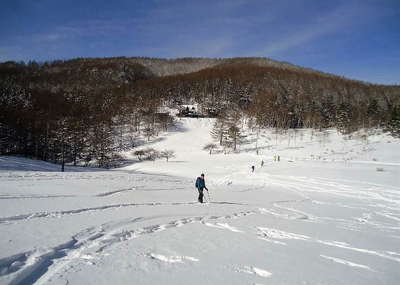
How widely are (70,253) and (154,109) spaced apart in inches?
4107

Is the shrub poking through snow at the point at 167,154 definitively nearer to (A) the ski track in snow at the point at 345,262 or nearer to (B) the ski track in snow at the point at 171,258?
(A) the ski track in snow at the point at 345,262

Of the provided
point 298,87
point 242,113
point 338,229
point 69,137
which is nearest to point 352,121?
point 242,113

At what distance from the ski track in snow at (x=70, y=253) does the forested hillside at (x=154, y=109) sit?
125 feet

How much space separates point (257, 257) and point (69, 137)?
51877mm

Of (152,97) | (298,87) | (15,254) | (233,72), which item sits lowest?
(15,254)

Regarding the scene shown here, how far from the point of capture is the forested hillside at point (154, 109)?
61.7m

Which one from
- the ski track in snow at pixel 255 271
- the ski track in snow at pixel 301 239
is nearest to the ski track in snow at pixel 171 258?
the ski track in snow at pixel 255 271

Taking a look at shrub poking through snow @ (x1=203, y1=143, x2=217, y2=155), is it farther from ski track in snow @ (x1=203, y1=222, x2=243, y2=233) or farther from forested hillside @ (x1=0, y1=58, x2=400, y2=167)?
ski track in snow @ (x1=203, y1=222, x2=243, y2=233)

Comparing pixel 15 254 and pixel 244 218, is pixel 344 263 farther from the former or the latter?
pixel 15 254

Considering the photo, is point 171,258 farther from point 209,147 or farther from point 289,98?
point 289,98

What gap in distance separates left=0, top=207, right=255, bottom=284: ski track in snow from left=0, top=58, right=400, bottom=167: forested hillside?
38.2 meters

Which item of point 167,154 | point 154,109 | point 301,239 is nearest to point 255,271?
point 301,239

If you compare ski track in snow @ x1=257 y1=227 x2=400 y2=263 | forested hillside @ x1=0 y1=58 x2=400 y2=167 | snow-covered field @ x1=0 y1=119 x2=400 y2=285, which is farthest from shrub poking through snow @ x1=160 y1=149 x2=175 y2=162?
ski track in snow @ x1=257 y1=227 x2=400 y2=263

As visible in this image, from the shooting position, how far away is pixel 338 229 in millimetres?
11430
